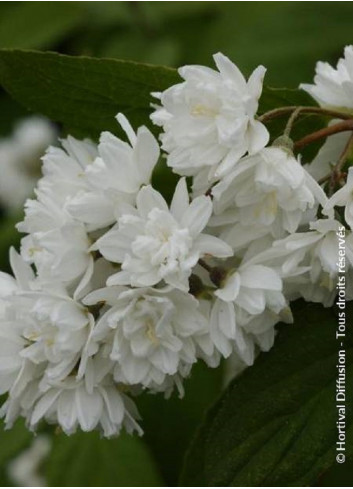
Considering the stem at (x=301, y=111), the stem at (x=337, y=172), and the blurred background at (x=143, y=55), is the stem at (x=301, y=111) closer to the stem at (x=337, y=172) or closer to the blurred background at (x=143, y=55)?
the stem at (x=337, y=172)

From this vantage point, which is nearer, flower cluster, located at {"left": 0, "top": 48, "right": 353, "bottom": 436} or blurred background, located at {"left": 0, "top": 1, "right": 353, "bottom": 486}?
flower cluster, located at {"left": 0, "top": 48, "right": 353, "bottom": 436}

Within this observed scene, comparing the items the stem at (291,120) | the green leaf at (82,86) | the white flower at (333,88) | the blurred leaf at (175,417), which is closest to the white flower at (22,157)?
the blurred leaf at (175,417)

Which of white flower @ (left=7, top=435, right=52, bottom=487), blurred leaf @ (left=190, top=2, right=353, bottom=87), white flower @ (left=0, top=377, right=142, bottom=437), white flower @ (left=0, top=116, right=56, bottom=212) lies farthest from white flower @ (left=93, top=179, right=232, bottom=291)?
white flower @ (left=0, top=116, right=56, bottom=212)

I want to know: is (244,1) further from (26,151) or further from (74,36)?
(26,151)

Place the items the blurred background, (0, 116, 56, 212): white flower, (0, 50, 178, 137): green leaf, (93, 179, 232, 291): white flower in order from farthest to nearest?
(0, 116, 56, 212): white flower, the blurred background, (0, 50, 178, 137): green leaf, (93, 179, 232, 291): white flower

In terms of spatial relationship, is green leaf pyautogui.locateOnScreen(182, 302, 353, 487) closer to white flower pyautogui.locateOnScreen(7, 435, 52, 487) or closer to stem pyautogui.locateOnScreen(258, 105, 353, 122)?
stem pyautogui.locateOnScreen(258, 105, 353, 122)

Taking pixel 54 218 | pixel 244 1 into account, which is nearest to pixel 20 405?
pixel 54 218

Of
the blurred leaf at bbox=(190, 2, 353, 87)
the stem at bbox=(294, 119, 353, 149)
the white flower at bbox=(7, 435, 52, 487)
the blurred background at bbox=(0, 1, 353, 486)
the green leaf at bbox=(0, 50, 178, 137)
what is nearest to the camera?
the stem at bbox=(294, 119, 353, 149)
